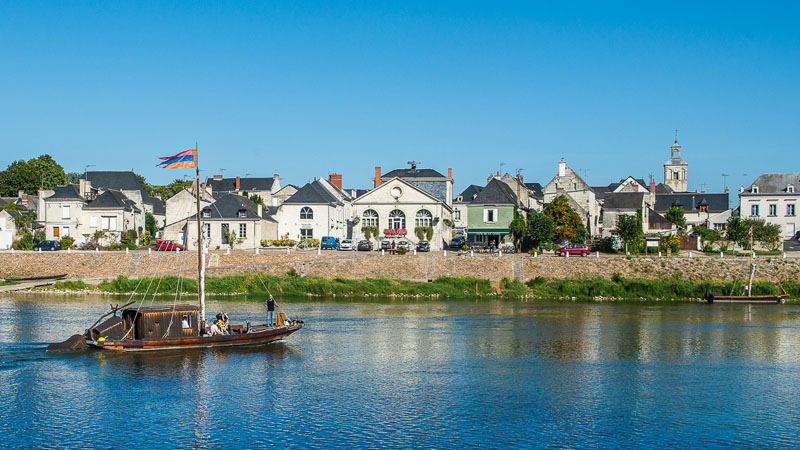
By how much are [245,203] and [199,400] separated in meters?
55.6

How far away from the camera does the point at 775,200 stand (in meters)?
89.2

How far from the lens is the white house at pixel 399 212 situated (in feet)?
267

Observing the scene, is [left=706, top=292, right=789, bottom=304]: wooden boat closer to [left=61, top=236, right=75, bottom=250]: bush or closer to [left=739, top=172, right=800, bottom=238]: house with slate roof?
[left=739, top=172, right=800, bottom=238]: house with slate roof

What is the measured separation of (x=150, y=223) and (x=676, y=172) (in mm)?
116499

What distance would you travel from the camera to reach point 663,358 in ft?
119

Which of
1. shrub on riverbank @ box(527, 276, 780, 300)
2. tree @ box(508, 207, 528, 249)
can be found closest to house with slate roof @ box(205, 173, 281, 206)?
tree @ box(508, 207, 528, 249)

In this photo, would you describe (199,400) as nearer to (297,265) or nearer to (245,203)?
(297,265)

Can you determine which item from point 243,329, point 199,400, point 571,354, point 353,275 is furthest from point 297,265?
point 199,400

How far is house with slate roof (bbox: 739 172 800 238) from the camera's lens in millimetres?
88500

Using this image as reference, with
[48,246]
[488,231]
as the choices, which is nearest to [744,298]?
[488,231]

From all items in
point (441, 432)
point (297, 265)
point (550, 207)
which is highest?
point (550, 207)

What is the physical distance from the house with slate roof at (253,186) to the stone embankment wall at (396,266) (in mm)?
46591

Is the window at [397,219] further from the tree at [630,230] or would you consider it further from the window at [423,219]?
the tree at [630,230]

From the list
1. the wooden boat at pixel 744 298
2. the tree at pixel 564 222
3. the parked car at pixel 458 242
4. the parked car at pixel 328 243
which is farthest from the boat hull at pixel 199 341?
the tree at pixel 564 222
